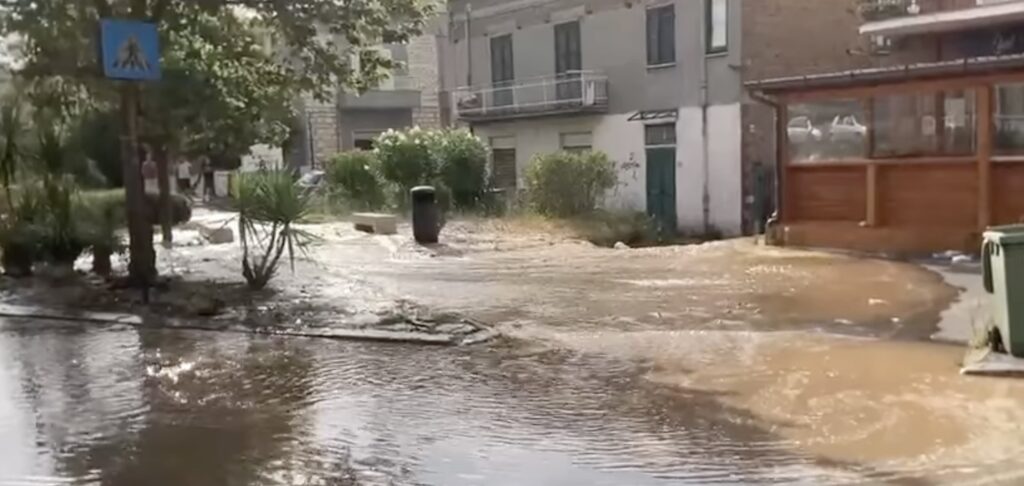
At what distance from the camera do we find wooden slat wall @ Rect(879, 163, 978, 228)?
1507 centimetres

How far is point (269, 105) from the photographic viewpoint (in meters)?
15.1

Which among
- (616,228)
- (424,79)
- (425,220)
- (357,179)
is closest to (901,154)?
(616,228)

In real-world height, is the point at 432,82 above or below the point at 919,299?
above

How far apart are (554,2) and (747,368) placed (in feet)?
73.4

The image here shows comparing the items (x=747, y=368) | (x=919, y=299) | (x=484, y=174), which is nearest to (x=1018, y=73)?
(x=919, y=299)

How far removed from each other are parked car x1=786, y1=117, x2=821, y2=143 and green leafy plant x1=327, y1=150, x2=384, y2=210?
1341 centimetres

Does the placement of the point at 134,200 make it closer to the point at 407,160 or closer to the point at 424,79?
the point at 407,160

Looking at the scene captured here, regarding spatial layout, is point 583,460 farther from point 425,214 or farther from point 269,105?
point 425,214

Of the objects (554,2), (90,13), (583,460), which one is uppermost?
(554,2)

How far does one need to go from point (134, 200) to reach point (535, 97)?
1843 cm

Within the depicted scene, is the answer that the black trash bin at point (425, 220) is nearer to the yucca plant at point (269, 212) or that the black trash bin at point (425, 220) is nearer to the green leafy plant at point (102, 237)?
the green leafy plant at point (102, 237)

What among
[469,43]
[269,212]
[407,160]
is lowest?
[269,212]

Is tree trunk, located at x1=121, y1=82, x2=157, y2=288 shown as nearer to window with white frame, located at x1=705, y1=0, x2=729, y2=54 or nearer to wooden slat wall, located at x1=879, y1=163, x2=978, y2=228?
wooden slat wall, located at x1=879, y1=163, x2=978, y2=228

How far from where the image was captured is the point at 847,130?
16625 mm
